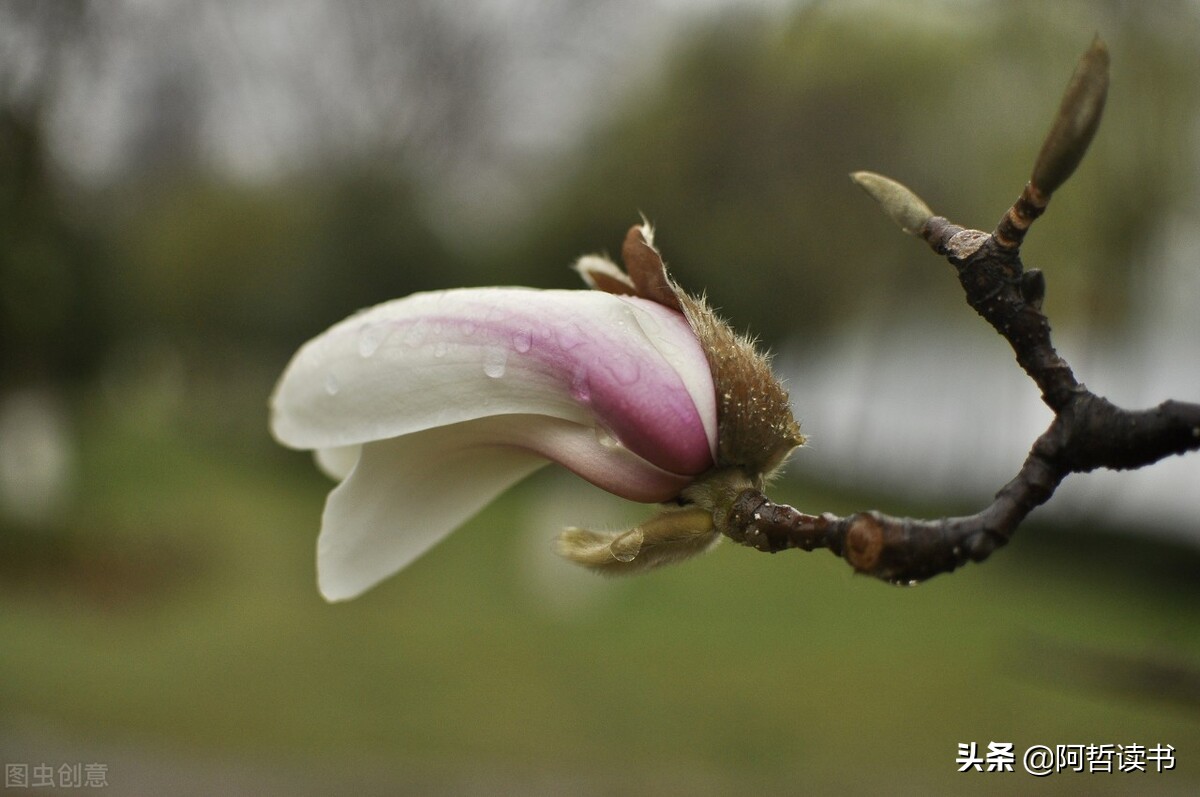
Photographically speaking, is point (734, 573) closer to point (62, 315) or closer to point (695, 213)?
point (695, 213)

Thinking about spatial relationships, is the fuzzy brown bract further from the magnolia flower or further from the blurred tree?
the blurred tree

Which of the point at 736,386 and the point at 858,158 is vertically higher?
the point at 858,158

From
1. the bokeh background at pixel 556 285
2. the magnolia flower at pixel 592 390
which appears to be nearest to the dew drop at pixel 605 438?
the magnolia flower at pixel 592 390

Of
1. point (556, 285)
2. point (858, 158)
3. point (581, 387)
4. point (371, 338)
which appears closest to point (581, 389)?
point (581, 387)

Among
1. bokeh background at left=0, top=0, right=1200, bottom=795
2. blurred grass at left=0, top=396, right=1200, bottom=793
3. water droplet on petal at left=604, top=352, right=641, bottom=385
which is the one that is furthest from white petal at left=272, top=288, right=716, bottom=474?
blurred grass at left=0, top=396, right=1200, bottom=793

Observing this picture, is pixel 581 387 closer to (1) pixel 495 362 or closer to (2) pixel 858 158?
(1) pixel 495 362

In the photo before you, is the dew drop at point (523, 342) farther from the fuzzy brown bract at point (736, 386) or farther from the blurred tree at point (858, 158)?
the blurred tree at point (858, 158)
